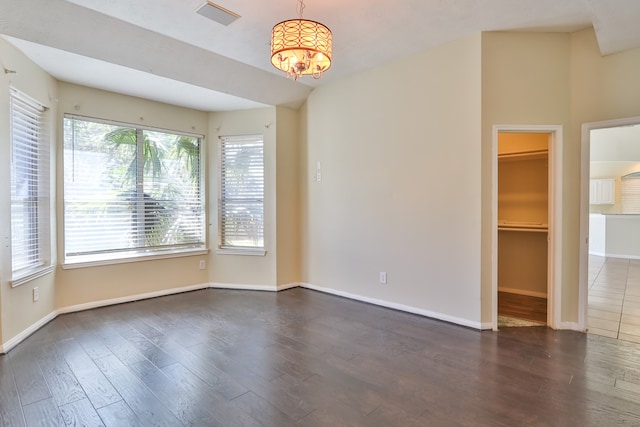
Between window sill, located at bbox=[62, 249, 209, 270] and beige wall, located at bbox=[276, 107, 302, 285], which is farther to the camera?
beige wall, located at bbox=[276, 107, 302, 285]

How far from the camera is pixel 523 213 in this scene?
14.8 feet

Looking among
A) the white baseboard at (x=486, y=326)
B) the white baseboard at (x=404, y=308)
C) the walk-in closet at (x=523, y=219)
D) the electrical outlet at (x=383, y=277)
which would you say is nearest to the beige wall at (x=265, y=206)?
the white baseboard at (x=404, y=308)

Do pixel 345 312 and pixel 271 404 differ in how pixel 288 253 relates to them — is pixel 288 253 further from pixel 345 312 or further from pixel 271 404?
pixel 271 404

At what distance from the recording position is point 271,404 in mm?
2045

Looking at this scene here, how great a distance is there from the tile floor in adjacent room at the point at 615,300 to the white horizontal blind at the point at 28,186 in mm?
5603

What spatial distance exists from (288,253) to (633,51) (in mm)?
4330

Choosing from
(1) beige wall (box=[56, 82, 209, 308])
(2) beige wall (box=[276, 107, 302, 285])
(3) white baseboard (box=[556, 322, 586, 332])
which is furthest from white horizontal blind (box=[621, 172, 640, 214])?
(1) beige wall (box=[56, 82, 209, 308])

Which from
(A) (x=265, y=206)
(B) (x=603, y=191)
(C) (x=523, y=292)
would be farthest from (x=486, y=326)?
(B) (x=603, y=191)

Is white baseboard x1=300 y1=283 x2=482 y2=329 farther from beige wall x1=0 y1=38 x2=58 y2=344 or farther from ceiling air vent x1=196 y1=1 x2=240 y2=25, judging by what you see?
ceiling air vent x1=196 y1=1 x2=240 y2=25

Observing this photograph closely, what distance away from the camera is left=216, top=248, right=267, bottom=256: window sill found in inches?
187

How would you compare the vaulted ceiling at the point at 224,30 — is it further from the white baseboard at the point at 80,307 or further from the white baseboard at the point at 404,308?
the white baseboard at the point at 404,308

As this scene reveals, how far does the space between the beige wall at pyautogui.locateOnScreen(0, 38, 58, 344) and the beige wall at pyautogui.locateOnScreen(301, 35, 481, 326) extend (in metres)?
3.08

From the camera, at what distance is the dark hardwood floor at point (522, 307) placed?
11.9 feet

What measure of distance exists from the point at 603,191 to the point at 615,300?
648 cm
